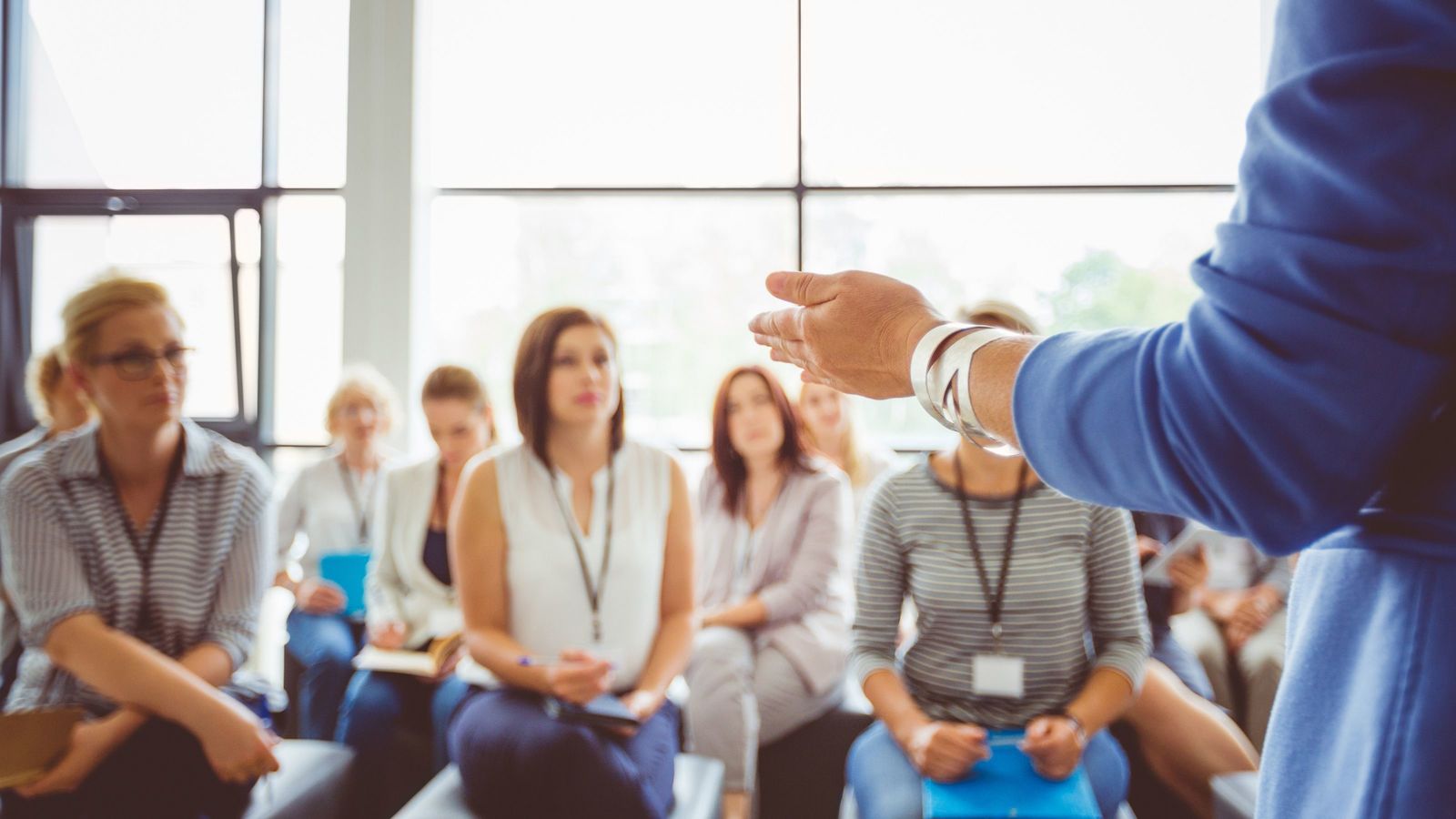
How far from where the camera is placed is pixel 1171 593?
3000 mm

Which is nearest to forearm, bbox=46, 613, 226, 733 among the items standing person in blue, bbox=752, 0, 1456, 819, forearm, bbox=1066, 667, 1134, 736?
forearm, bbox=1066, 667, 1134, 736

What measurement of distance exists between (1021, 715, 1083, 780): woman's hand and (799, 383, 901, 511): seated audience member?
2.05 metres

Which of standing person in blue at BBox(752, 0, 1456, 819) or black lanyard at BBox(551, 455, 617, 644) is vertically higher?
standing person in blue at BBox(752, 0, 1456, 819)

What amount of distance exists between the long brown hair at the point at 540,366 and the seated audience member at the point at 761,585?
2.75 ft

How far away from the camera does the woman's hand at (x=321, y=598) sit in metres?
3.61

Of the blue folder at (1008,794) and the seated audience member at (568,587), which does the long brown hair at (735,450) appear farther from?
the blue folder at (1008,794)

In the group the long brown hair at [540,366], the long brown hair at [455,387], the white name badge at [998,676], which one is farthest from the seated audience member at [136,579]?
the white name badge at [998,676]

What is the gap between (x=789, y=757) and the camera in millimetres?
2943

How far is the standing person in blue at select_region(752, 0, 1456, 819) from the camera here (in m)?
0.44

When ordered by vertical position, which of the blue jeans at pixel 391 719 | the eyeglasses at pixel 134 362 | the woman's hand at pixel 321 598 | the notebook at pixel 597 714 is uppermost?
the eyeglasses at pixel 134 362

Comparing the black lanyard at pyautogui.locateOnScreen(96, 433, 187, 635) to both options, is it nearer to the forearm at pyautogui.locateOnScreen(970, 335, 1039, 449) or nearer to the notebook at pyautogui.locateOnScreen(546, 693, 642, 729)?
the notebook at pyautogui.locateOnScreen(546, 693, 642, 729)

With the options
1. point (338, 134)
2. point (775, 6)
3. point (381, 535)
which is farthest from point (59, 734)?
point (775, 6)

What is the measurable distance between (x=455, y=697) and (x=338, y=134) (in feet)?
11.6

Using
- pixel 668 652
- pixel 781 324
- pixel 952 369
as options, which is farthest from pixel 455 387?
pixel 952 369
